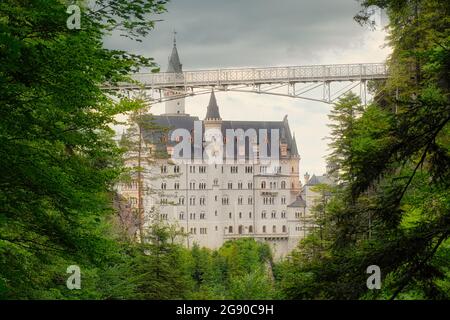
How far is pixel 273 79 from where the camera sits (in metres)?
38.7

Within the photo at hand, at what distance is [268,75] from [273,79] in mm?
457

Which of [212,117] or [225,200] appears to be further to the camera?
[225,200]

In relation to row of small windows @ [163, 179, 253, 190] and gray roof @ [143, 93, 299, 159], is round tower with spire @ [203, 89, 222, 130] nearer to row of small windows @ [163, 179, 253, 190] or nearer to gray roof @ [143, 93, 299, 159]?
gray roof @ [143, 93, 299, 159]

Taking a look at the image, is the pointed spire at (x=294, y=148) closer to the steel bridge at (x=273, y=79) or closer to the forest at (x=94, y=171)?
the steel bridge at (x=273, y=79)

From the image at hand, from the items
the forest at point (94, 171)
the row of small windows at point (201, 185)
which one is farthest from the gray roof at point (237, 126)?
the forest at point (94, 171)

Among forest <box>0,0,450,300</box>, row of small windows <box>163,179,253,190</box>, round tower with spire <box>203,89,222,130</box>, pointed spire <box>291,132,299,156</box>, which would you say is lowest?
forest <box>0,0,450,300</box>

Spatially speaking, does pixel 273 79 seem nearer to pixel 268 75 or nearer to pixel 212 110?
pixel 268 75

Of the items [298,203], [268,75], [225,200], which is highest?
[268,75]

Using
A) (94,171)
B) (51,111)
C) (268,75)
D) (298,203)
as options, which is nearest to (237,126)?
(298,203)

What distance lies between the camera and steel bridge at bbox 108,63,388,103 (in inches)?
1475

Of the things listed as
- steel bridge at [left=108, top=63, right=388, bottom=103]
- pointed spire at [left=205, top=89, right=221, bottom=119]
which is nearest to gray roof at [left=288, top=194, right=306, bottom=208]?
pointed spire at [left=205, top=89, right=221, bottom=119]

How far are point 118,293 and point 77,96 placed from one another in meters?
13.3

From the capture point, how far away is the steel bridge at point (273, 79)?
37.5 m
